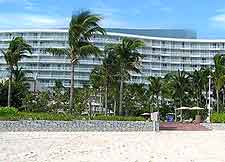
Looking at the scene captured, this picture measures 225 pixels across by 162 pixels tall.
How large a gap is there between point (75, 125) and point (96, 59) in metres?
80.0

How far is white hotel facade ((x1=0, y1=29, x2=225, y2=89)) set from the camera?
112 m

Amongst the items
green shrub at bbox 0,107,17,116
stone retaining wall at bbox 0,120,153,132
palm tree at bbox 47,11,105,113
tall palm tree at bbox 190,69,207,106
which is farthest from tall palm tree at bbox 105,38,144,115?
tall palm tree at bbox 190,69,207,106

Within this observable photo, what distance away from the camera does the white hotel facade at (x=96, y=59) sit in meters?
112

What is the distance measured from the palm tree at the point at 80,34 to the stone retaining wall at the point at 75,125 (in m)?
4.18

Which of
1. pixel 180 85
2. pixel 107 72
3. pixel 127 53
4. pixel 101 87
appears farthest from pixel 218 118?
pixel 180 85

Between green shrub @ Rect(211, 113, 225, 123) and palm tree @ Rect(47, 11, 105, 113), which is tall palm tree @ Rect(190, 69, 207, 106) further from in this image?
palm tree @ Rect(47, 11, 105, 113)

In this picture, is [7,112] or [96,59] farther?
[96,59]

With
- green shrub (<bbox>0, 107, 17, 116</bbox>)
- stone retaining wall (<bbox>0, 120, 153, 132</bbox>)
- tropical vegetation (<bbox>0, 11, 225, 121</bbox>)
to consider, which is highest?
tropical vegetation (<bbox>0, 11, 225, 121</bbox>)

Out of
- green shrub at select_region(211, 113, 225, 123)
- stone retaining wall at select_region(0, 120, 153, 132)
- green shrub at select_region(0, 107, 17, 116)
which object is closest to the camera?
stone retaining wall at select_region(0, 120, 153, 132)

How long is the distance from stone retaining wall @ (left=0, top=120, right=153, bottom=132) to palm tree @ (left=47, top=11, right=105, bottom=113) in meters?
4.18

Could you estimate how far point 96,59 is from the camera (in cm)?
10900

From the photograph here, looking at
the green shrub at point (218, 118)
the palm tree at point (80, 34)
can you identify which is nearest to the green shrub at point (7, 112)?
the palm tree at point (80, 34)

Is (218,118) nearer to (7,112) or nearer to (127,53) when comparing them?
(127,53)

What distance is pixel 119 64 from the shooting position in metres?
44.3
